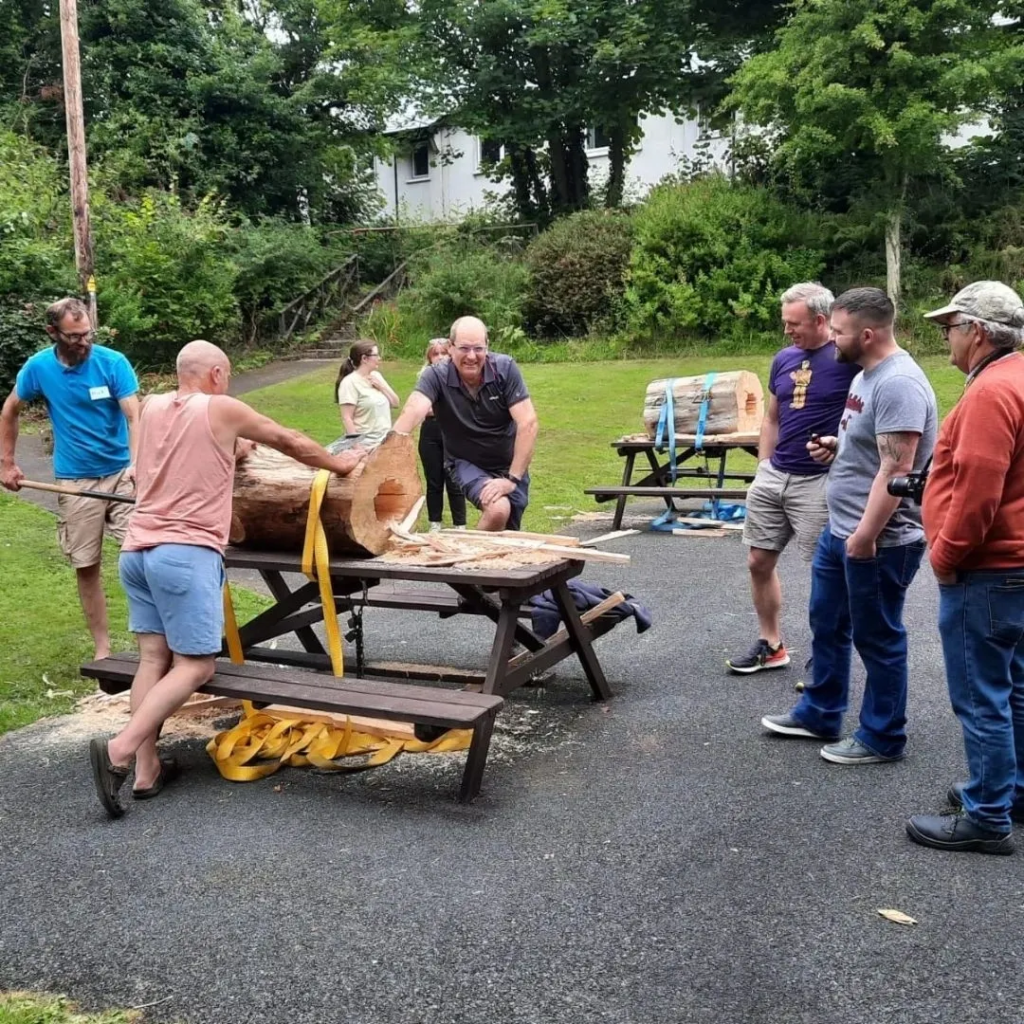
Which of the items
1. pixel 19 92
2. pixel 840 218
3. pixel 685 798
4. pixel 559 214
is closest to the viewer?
pixel 685 798

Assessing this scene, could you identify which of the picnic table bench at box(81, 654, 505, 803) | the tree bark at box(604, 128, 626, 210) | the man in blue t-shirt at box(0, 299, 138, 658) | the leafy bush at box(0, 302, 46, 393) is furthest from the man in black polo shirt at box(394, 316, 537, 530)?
the tree bark at box(604, 128, 626, 210)

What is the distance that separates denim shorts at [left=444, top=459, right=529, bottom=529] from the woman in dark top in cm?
366

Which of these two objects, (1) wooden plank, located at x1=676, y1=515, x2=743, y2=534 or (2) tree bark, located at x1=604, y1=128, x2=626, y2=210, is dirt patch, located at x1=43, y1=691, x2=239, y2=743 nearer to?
(1) wooden plank, located at x1=676, y1=515, x2=743, y2=534

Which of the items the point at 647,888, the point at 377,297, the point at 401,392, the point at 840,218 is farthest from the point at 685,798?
the point at 377,297

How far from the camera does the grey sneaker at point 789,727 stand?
14.9 ft

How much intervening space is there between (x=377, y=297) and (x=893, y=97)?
40.9ft

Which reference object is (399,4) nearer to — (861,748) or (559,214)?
(559,214)

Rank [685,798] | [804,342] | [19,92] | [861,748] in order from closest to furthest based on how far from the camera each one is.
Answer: [685,798], [861,748], [804,342], [19,92]

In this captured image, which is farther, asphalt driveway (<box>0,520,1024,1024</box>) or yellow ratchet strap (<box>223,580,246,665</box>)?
yellow ratchet strap (<box>223,580,246,665</box>)

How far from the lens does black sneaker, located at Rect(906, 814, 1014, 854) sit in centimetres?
345

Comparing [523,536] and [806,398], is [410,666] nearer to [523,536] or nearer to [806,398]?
[523,536]

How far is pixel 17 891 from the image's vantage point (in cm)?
347

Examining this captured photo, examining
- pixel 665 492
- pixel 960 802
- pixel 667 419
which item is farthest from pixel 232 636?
pixel 667 419

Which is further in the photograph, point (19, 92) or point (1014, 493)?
point (19, 92)
